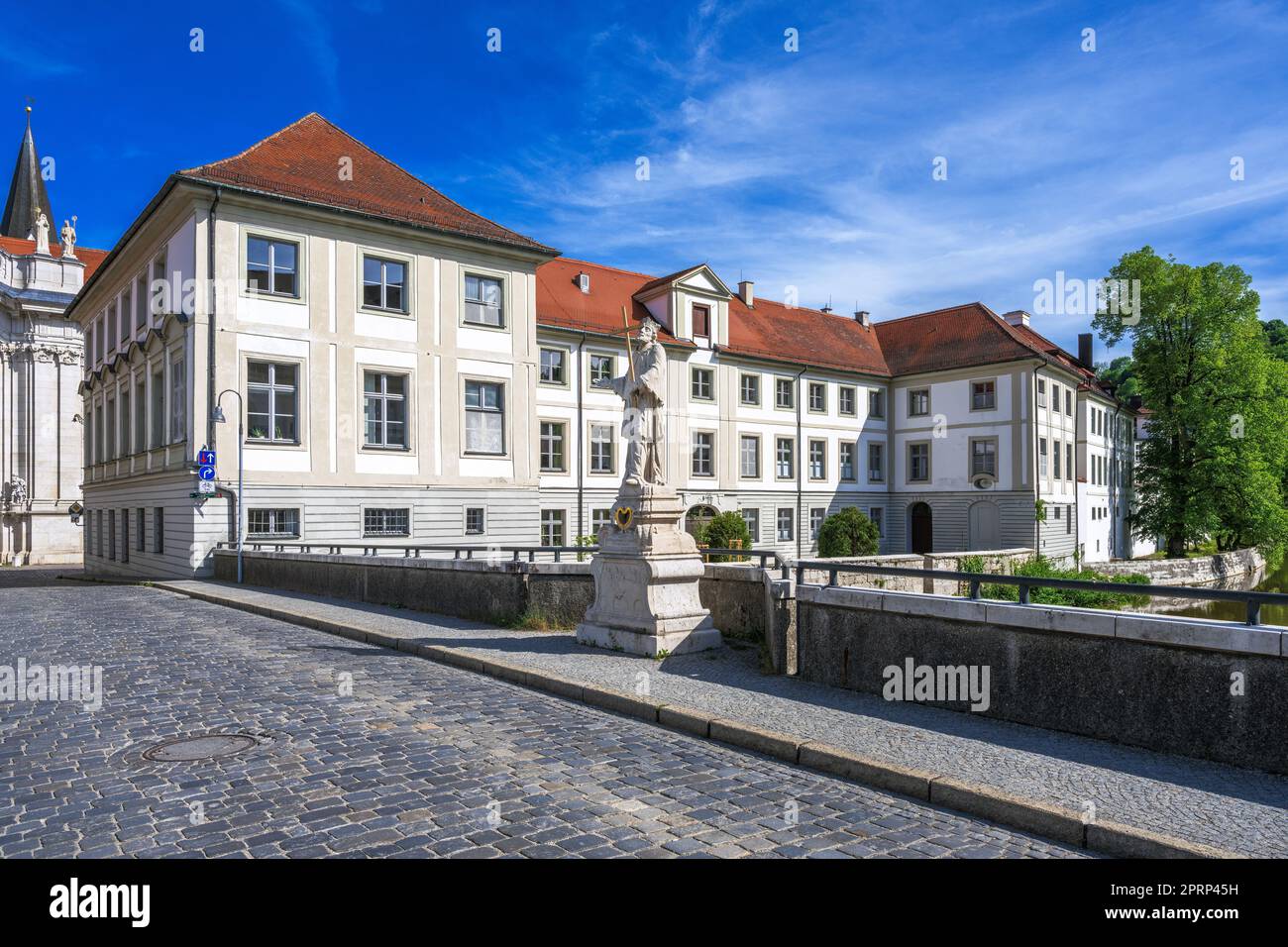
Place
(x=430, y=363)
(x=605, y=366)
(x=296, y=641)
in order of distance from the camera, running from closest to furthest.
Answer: (x=296, y=641) → (x=430, y=363) → (x=605, y=366)

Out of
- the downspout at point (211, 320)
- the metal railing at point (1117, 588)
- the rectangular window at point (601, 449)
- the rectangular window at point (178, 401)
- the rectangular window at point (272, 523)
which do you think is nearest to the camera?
the metal railing at point (1117, 588)

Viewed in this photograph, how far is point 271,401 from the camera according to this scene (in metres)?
25.5

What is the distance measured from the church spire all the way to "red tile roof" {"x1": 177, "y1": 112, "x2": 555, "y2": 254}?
39999 millimetres

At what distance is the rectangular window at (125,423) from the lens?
104 ft

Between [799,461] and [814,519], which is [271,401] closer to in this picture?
[799,461]

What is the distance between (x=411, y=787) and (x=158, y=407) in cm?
2679

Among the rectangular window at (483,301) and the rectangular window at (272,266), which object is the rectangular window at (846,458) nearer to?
the rectangular window at (483,301)

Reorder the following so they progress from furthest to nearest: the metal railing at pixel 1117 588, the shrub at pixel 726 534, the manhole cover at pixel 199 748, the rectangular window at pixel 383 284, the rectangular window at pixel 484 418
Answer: the rectangular window at pixel 484 418, the rectangular window at pixel 383 284, the shrub at pixel 726 534, the manhole cover at pixel 199 748, the metal railing at pixel 1117 588

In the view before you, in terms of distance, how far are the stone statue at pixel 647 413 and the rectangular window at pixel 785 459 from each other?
103 ft

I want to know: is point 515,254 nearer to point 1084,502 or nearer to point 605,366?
point 605,366

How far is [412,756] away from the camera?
260 inches

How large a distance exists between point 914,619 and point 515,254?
24.9m

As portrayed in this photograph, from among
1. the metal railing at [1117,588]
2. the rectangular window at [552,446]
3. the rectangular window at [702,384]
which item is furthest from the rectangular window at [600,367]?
the metal railing at [1117,588]
